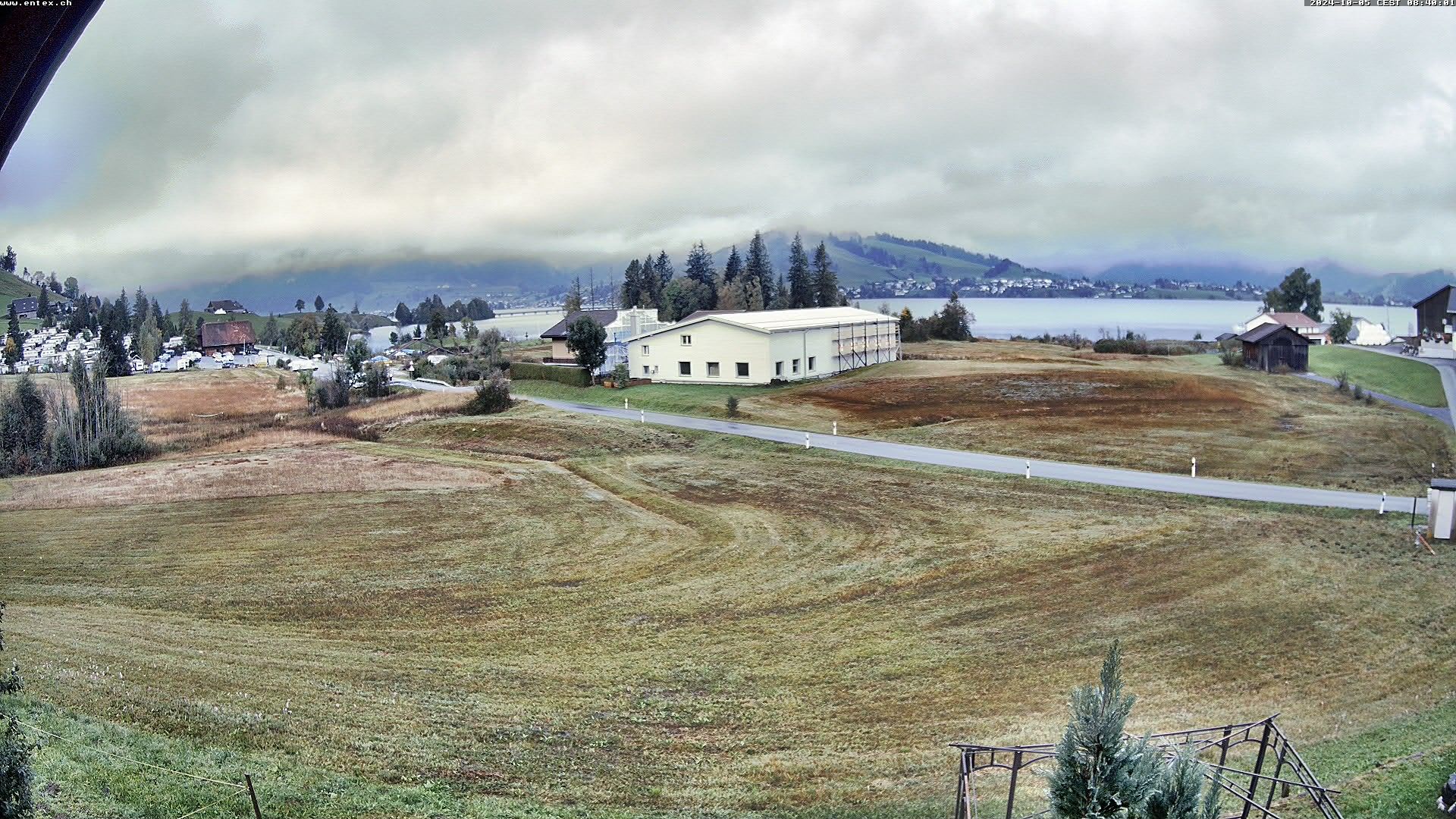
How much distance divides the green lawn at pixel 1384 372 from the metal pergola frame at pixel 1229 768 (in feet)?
143

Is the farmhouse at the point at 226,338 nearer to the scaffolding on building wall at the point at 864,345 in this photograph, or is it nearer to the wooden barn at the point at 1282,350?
the scaffolding on building wall at the point at 864,345

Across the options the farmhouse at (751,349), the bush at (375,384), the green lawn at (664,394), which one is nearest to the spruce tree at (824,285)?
→ the farmhouse at (751,349)

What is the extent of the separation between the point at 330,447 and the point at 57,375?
18454 millimetres

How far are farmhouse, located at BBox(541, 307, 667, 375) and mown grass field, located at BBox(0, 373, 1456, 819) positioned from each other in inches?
1625

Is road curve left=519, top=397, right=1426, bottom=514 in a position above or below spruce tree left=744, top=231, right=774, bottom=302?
below

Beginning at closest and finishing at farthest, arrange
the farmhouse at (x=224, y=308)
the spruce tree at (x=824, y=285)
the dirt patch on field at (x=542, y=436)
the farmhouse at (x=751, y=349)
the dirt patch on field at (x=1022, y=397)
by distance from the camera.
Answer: the dirt patch on field at (x=542, y=436) < the dirt patch on field at (x=1022, y=397) < the farmhouse at (x=751, y=349) < the spruce tree at (x=824, y=285) < the farmhouse at (x=224, y=308)

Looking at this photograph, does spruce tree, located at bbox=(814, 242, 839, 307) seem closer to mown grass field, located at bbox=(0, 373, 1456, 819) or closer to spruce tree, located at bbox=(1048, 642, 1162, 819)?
mown grass field, located at bbox=(0, 373, 1456, 819)

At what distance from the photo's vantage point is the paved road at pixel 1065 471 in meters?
26.8

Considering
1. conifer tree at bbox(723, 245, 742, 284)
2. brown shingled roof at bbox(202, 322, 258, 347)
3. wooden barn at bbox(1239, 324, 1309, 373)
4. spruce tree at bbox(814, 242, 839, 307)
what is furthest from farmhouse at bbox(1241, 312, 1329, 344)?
brown shingled roof at bbox(202, 322, 258, 347)

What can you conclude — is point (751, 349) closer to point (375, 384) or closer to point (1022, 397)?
point (1022, 397)

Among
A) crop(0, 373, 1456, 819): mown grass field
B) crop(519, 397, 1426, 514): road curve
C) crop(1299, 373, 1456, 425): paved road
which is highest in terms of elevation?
crop(1299, 373, 1456, 425): paved road

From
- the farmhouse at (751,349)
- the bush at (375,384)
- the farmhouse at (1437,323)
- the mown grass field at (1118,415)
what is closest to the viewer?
the mown grass field at (1118,415)

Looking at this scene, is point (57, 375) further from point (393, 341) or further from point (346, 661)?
point (393, 341)

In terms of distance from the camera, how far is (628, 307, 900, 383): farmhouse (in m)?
55.7
